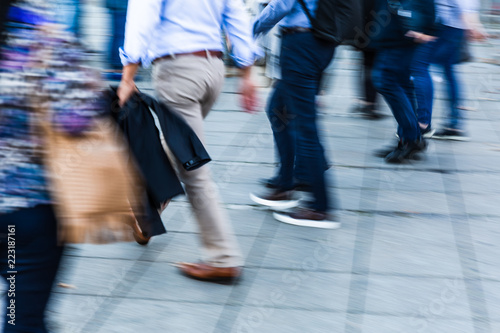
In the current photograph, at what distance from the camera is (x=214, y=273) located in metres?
3.81

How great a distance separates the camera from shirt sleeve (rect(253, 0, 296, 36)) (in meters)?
4.31

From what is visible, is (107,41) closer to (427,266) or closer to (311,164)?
(311,164)

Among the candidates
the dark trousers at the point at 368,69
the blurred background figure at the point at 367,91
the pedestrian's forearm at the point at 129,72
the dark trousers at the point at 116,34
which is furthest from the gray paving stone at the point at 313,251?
the dark trousers at the point at 116,34

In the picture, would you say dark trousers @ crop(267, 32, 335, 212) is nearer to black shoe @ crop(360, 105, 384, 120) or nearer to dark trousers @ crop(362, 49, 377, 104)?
dark trousers @ crop(362, 49, 377, 104)

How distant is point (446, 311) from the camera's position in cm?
348

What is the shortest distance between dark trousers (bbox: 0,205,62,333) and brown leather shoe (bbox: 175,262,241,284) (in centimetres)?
138

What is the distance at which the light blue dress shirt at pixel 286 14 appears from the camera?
4316 mm

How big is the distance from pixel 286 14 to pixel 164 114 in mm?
1163

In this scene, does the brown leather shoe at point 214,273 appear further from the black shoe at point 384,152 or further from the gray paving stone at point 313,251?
the black shoe at point 384,152

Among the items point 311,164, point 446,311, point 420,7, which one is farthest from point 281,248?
point 420,7

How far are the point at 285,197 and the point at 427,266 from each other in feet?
3.96

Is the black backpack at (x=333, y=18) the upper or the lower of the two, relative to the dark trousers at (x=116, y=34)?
upper

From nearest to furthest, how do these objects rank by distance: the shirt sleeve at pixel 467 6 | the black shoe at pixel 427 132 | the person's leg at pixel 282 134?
the person's leg at pixel 282 134, the shirt sleeve at pixel 467 6, the black shoe at pixel 427 132

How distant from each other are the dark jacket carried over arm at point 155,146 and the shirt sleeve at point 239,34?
52 cm
